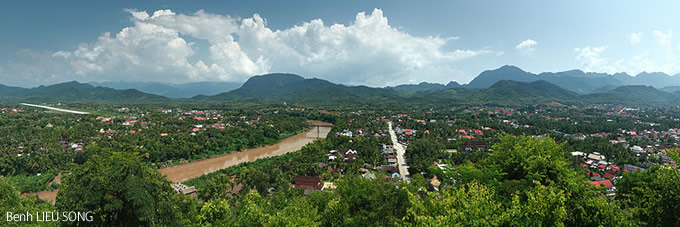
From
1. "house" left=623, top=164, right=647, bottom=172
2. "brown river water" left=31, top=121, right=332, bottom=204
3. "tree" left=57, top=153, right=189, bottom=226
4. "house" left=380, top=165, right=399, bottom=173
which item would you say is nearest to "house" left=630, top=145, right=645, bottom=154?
"house" left=623, top=164, right=647, bottom=172

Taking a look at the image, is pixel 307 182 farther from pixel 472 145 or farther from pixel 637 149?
pixel 637 149

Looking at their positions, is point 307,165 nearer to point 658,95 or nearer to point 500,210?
point 500,210

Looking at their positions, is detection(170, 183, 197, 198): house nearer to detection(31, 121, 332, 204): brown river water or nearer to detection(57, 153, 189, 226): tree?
detection(31, 121, 332, 204): brown river water

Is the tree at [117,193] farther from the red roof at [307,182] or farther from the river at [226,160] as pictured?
the river at [226,160]

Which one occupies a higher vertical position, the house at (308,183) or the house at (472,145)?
the house at (472,145)

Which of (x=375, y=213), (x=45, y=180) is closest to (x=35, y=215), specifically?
(x=375, y=213)

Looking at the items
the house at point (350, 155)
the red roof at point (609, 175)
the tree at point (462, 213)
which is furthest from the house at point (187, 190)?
the red roof at point (609, 175)
